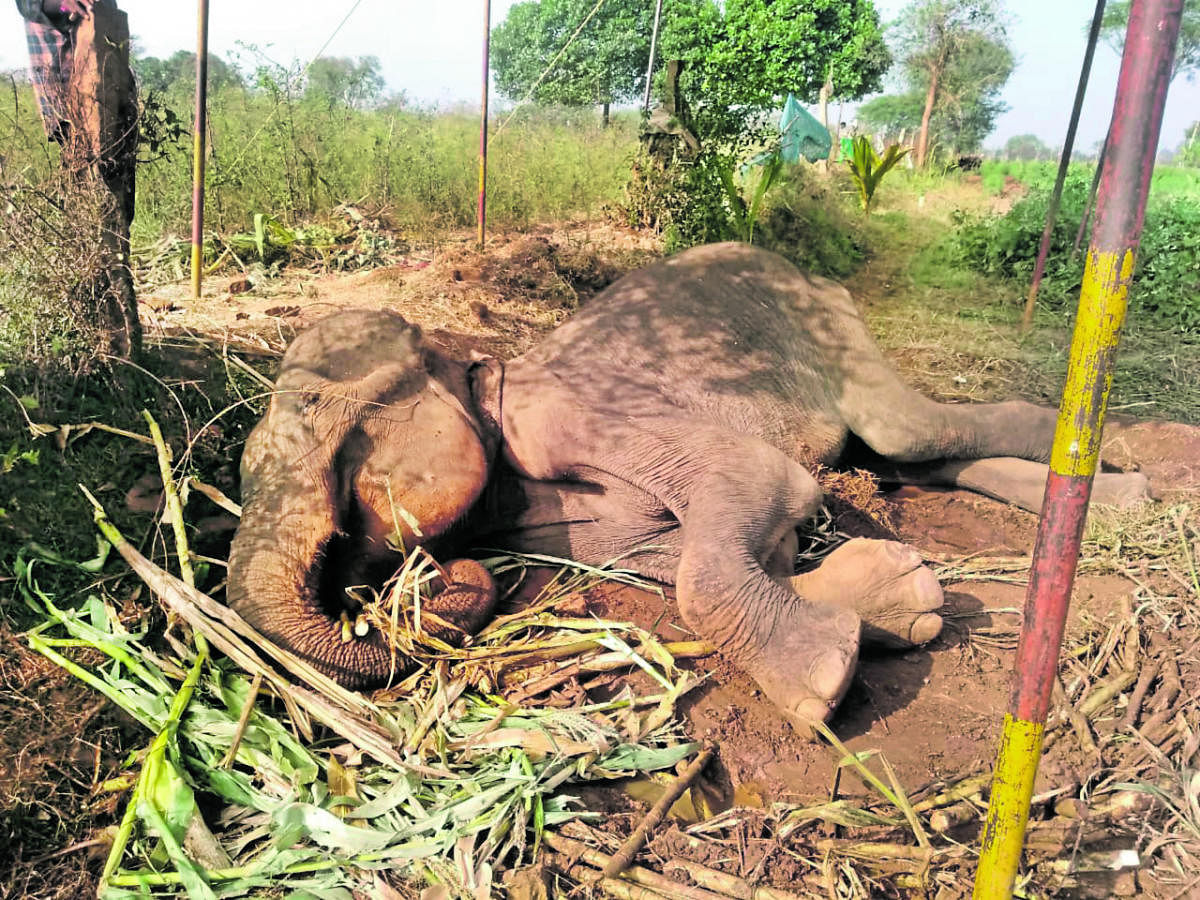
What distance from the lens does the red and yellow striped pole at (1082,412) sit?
1329 millimetres

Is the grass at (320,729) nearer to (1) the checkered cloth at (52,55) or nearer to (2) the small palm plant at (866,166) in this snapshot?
(1) the checkered cloth at (52,55)

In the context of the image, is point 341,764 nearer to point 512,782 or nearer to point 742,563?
point 512,782

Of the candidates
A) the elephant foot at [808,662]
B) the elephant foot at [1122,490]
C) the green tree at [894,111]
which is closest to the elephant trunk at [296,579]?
the elephant foot at [808,662]

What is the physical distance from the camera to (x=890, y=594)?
119 inches

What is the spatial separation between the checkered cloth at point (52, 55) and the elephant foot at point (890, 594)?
125 inches

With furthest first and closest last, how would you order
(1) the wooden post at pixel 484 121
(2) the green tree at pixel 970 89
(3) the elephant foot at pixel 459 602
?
1. (2) the green tree at pixel 970 89
2. (1) the wooden post at pixel 484 121
3. (3) the elephant foot at pixel 459 602

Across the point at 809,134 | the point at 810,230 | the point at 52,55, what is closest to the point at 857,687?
the point at 52,55

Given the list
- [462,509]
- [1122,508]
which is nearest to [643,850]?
[462,509]

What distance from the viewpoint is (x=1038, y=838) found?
84.0 inches

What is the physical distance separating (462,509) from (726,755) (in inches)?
45.1

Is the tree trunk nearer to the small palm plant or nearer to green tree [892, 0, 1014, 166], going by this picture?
green tree [892, 0, 1014, 166]

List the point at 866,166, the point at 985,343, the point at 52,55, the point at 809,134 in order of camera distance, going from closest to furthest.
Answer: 1. the point at 52,55
2. the point at 985,343
3. the point at 866,166
4. the point at 809,134

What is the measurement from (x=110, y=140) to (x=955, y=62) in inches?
1148

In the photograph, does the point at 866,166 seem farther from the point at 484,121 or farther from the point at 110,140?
the point at 110,140
